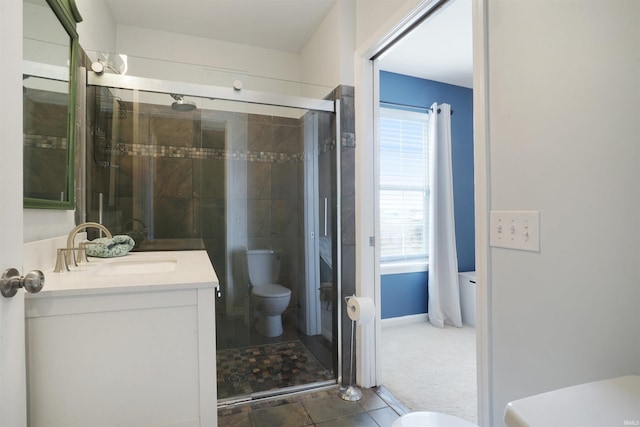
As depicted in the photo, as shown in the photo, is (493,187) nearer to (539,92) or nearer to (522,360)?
(539,92)

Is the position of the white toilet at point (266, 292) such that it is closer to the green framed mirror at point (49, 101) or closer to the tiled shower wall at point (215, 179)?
the tiled shower wall at point (215, 179)

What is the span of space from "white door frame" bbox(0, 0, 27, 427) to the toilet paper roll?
1.55 m

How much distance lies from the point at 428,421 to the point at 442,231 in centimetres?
251

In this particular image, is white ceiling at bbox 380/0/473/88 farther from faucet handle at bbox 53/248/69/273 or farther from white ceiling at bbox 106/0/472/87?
faucet handle at bbox 53/248/69/273

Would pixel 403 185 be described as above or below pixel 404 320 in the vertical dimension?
above

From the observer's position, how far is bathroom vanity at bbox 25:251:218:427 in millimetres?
1021

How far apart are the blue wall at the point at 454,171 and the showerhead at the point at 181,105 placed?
6.17ft

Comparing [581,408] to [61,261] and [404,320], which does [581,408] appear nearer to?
[61,261]

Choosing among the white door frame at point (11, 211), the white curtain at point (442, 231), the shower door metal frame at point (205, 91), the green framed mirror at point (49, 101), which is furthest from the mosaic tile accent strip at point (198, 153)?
the white curtain at point (442, 231)

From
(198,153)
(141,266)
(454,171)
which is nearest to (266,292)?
(141,266)

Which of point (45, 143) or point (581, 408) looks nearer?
point (581, 408)

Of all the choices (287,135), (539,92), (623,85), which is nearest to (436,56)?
(287,135)

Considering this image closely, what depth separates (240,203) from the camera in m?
2.50

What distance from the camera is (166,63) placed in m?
2.21
